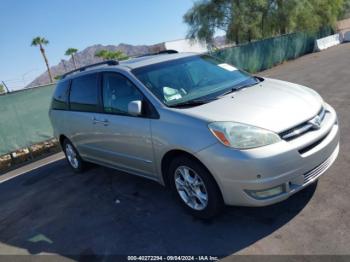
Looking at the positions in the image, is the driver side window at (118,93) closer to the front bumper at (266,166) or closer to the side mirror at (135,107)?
the side mirror at (135,107)

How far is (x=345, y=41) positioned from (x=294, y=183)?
123ft

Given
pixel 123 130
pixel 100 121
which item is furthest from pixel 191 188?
pixel 100 121

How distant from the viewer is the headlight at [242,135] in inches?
129

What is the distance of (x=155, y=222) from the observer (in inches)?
161

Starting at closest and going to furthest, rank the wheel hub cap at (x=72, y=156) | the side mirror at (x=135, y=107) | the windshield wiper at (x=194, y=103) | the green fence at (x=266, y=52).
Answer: the windshield wiper at (x=194, y=103)
the side mirror at (x=135, y=107)
the wheel hub cap at (x=72, y=156)
the green fence at (x=266, y=52)

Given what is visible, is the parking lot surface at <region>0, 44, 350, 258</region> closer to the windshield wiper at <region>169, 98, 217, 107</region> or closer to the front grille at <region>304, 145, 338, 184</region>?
the front grille at <region>304, 145, 338, 184</region>

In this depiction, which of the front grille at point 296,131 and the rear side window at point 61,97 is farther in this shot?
the rear side window at point 61,97

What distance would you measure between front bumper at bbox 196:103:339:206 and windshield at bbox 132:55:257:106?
0.94 m

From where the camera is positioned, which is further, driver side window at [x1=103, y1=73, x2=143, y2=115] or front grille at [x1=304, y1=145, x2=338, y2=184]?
driver side window at [x1=103, y1=73, x2=143, y2=115]

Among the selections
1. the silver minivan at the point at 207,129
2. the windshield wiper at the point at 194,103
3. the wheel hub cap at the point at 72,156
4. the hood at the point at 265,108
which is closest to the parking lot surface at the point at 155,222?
the silver minivan at the point at 207,129

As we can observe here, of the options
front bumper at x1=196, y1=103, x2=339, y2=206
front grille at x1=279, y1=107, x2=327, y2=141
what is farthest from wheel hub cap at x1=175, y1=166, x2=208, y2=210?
front grille at x1=279, y1=107, x2=327, y2=141

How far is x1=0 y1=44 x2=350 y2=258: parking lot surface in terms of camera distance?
3.34 m

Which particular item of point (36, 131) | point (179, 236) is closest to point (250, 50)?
point (36, 131)

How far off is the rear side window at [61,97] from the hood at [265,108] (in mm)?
3225
